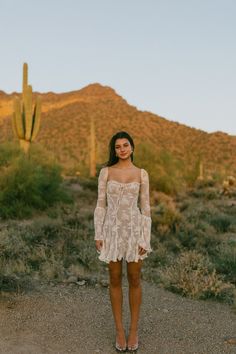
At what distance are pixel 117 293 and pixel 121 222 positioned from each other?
2.48ft

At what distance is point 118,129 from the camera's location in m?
54.8

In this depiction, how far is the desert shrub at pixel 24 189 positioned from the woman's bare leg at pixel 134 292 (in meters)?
10.8

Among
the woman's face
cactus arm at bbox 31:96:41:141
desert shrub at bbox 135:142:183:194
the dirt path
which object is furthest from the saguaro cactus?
the woman's face

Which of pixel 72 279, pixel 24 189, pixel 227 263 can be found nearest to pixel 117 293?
pixel 72 279

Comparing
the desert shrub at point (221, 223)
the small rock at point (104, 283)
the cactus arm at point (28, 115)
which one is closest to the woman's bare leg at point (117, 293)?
the small rock at point (104, 283)

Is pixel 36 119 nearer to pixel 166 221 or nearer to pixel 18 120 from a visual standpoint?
pixel 18 120

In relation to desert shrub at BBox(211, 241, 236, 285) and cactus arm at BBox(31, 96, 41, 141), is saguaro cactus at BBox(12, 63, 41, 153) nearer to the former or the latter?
cactus arm at BBox(31, 96, 41, 141)

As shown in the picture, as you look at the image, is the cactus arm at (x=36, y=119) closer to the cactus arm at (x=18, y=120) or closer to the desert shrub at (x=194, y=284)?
the cactus arm at (x=18, y=120)

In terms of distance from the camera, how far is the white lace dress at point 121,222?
15.2 ft

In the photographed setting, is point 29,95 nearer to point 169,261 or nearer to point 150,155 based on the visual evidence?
point 150,155

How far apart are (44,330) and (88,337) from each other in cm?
53

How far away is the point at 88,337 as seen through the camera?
17.3ft

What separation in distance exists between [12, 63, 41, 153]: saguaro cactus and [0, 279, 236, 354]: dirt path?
44.7 ft

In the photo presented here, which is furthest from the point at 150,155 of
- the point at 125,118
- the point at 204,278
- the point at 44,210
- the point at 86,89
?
the point at 86,89
